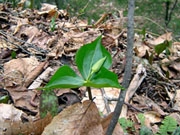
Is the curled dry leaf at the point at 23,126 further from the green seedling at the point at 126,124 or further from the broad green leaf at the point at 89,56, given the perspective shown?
the green seedling at the point at 126,124

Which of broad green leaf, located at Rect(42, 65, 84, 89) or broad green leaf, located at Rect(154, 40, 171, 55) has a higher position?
broad green leaf, located at Rect(42, 65, 84, 89)

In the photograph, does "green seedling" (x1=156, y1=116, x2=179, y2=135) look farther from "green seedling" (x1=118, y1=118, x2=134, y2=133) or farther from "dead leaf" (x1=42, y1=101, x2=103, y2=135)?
"dead leaf" (x1=42, y1=101, x2=103, y2=135)

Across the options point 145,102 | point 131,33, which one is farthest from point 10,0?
point 131,33

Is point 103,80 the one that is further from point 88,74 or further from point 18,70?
point 18,70

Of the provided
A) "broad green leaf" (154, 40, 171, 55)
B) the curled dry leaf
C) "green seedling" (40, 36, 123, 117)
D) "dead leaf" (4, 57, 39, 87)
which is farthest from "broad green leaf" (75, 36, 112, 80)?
"broad green leaf" (154, 40, 171, 55)

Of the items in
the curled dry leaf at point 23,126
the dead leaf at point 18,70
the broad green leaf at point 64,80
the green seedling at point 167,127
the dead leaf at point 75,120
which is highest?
the broad green leaf at point 64,80

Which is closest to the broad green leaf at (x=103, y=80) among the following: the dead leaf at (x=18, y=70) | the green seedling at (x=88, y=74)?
the green seedling at (x=88, y=74)

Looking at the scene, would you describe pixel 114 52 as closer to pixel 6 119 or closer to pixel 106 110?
pixel 106 110
